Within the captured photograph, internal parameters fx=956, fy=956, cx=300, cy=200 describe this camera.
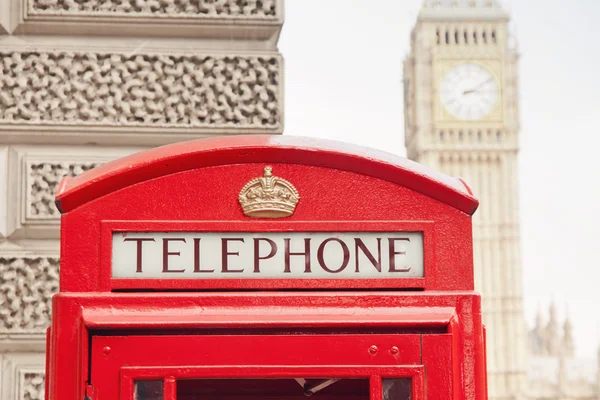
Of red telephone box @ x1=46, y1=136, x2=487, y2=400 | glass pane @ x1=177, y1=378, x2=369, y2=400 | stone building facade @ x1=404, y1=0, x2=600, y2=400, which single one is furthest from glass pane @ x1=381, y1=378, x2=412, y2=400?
stone building facade @ x1=404, y1=0, x2=600, y2=400

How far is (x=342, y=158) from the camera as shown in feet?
5.58

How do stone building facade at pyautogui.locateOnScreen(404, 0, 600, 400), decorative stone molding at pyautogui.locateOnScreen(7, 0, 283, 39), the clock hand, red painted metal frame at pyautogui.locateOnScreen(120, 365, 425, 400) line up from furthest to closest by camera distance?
1. the clock hand
2. stone building facade at pyautogui.locateOnScreen(404, 0, 600, 400)
3. decorative stone molding at pyautogui.locateOnScreen(7, 0, 283, 39)
4. red painted metal frame at pyautogui.locateOnScreen(120, 365, 425, 400)

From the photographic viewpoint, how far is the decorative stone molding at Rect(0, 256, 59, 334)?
288 cm

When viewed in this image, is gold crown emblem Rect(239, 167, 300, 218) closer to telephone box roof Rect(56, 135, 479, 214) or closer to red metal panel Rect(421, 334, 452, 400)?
telephone box roof Rect(56, 135, 479, 214)

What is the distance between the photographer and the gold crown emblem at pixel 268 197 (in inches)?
66.2

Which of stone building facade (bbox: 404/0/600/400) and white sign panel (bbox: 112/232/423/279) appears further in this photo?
stone building facade (bbox: 404/0/600/400)

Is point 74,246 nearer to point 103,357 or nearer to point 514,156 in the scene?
point 103,357

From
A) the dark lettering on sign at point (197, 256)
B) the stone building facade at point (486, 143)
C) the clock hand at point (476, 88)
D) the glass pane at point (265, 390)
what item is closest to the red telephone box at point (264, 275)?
the dark lettering on sign at point (197, 256)

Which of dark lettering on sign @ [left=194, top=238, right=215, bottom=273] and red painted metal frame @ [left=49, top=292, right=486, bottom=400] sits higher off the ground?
dark lettering on sign @ [left=194, top=238, right=215, bottom=273]

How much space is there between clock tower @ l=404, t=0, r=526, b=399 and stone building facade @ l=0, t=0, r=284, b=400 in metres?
44.0

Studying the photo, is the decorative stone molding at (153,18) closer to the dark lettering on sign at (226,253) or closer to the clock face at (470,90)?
the dark lettering on sign at (226,253)

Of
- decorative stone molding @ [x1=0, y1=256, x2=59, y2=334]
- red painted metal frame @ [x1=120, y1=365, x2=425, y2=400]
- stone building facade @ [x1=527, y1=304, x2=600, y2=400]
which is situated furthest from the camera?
stone building facade @ [x1=527, y1=304, x2=600, y2=400]

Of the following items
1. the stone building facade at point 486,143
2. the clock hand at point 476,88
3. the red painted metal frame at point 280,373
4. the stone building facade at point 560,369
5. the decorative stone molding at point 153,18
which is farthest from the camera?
the clock hand at point 476,88

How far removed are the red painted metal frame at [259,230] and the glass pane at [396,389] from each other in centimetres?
16
